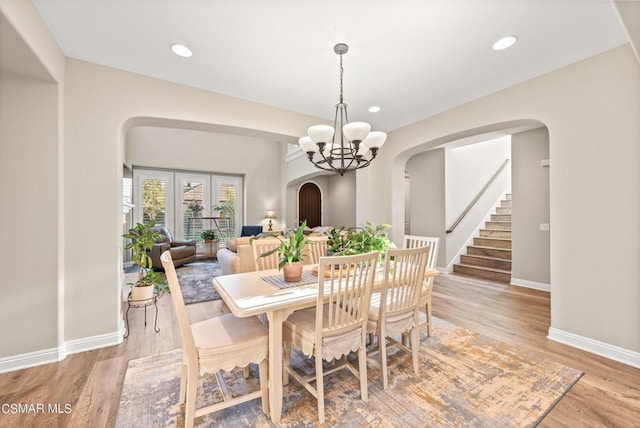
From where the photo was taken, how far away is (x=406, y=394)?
1.94 meters

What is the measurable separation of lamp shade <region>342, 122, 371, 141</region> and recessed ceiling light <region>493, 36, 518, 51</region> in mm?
1309

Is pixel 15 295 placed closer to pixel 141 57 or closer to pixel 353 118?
pixel 141 57

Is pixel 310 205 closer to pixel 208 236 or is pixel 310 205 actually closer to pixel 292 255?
pixel 208 236

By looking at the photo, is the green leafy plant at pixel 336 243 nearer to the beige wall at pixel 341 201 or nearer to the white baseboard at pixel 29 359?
the white baseboard at pixel 29 359

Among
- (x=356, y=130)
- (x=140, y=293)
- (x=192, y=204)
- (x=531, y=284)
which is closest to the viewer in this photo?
(x=356, y=130)

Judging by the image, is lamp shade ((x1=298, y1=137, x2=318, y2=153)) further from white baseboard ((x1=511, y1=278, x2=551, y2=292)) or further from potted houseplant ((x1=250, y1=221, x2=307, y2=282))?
white baseboard ((x1=511, y1=278, x2=551, y2=292))

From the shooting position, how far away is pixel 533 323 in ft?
10.3

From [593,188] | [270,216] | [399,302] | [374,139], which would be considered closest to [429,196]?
[593,188]

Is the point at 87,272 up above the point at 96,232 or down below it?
below

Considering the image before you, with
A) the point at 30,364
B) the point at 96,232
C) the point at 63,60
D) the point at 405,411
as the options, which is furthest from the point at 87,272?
the point at 405,411

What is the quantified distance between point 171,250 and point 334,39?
558 cm

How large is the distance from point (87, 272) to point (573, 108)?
486 centimetres

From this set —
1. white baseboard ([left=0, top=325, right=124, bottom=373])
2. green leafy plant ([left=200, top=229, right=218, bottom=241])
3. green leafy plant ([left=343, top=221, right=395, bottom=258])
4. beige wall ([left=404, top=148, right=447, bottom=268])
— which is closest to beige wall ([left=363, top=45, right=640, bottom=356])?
green leafy plant ([left=343, top=221, right=395, bottom=258])

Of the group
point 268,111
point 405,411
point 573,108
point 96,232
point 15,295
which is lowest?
point 405,411
